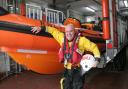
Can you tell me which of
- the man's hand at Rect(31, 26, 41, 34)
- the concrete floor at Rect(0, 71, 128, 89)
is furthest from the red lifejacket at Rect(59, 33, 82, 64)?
the concrete floor at Rect(0, 71, 128, 89)

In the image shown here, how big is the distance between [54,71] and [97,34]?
5.20 feet

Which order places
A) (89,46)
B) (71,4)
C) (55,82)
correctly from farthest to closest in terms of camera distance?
(71,4) → (55,82) → (89,46)

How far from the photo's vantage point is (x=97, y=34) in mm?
5102

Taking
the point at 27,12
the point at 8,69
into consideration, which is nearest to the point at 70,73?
the point at 27,12

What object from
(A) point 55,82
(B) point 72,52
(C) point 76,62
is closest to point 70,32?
(B) point 72,52

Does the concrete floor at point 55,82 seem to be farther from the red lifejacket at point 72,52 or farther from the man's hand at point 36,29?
the red lifejacket at point 72,52

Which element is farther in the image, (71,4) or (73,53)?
(71,4)

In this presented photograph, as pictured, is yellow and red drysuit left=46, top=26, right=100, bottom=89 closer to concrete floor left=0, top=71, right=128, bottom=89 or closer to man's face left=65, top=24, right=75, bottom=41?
man's face left=65, top=24, right=75, bottom=41

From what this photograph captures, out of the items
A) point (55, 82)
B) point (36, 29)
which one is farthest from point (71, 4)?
point (36, 29)

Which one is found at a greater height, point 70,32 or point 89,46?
point 70,32

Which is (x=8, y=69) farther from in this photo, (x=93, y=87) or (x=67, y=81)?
(x=67, y=81)

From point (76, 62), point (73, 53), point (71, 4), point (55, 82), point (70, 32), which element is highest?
point (71, 4)

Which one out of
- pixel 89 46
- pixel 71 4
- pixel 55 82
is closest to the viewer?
pixel 89 46

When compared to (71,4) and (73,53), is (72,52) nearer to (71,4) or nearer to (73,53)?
(73,53)
